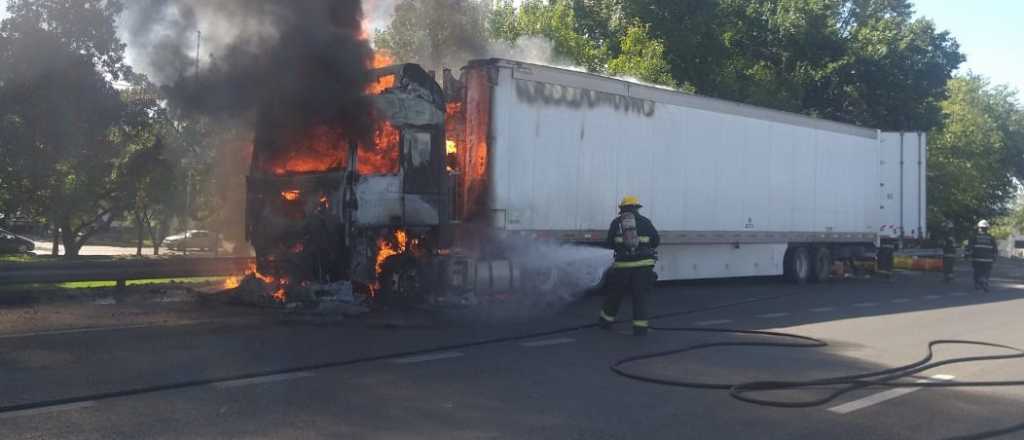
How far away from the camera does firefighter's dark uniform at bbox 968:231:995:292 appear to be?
63.0 feet

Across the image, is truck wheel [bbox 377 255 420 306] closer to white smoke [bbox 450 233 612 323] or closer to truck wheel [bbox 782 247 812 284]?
white smoke [bbox 450 233 612 323]

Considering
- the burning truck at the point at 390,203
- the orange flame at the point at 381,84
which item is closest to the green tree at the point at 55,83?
the orange flame at the point at 381,84

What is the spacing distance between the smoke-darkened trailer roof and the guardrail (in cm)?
473

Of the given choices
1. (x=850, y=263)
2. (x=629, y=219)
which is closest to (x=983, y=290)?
(x=850, y=263)

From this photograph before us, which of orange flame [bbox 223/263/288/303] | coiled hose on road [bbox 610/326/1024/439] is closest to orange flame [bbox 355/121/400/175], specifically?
orange flame [bbox 223/263/288/303]

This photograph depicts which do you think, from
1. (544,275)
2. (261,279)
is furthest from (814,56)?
(261,279)

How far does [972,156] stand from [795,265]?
29.0 metres

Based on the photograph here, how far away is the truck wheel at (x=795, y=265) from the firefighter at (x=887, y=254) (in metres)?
3.77

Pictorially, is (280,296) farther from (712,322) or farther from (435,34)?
(435,34)

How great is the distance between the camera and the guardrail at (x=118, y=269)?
1120cm

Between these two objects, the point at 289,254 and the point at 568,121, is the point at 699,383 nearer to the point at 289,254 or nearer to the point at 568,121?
the point at 289,254

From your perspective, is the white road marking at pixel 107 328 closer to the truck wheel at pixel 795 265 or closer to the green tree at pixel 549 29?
the truck wheel at pixel 795 265

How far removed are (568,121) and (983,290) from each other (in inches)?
467

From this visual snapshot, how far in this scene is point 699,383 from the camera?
709cm
